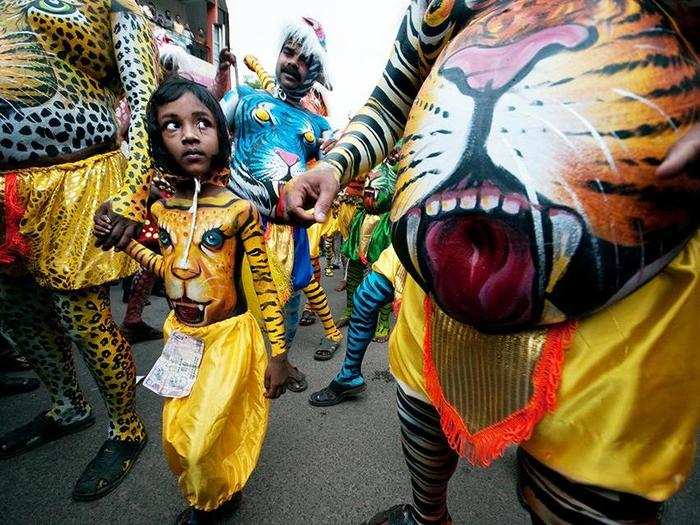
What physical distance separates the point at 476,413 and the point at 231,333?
0.92 m

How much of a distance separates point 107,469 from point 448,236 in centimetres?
178

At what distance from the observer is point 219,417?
1275 mm

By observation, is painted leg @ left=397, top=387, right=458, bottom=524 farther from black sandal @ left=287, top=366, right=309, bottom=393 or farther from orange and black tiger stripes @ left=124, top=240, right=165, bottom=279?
black sandal @ left=287, top=366, right=309, bottom=393

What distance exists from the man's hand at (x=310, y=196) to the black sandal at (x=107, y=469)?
1.47m

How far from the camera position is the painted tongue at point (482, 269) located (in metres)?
0.60

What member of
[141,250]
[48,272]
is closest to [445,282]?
[141,250]

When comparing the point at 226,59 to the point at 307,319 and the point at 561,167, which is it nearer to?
the point at 561,167

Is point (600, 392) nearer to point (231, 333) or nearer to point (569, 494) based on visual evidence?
point (569, 494)

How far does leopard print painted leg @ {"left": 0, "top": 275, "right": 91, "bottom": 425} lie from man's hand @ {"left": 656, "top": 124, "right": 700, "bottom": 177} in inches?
82.5

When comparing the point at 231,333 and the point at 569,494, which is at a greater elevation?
the point at 569,494

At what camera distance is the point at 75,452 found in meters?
1.80

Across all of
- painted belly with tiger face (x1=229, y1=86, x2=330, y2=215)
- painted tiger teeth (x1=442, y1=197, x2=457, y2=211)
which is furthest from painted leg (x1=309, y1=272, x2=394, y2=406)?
painted tiger teeth (x1=442, y1=197, x2=457, y2=211)

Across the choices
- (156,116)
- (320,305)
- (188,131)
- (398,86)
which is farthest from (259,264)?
(320,305)

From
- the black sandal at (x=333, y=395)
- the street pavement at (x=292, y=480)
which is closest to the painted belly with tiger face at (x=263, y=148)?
the black sandal at (x=333, y=395)
